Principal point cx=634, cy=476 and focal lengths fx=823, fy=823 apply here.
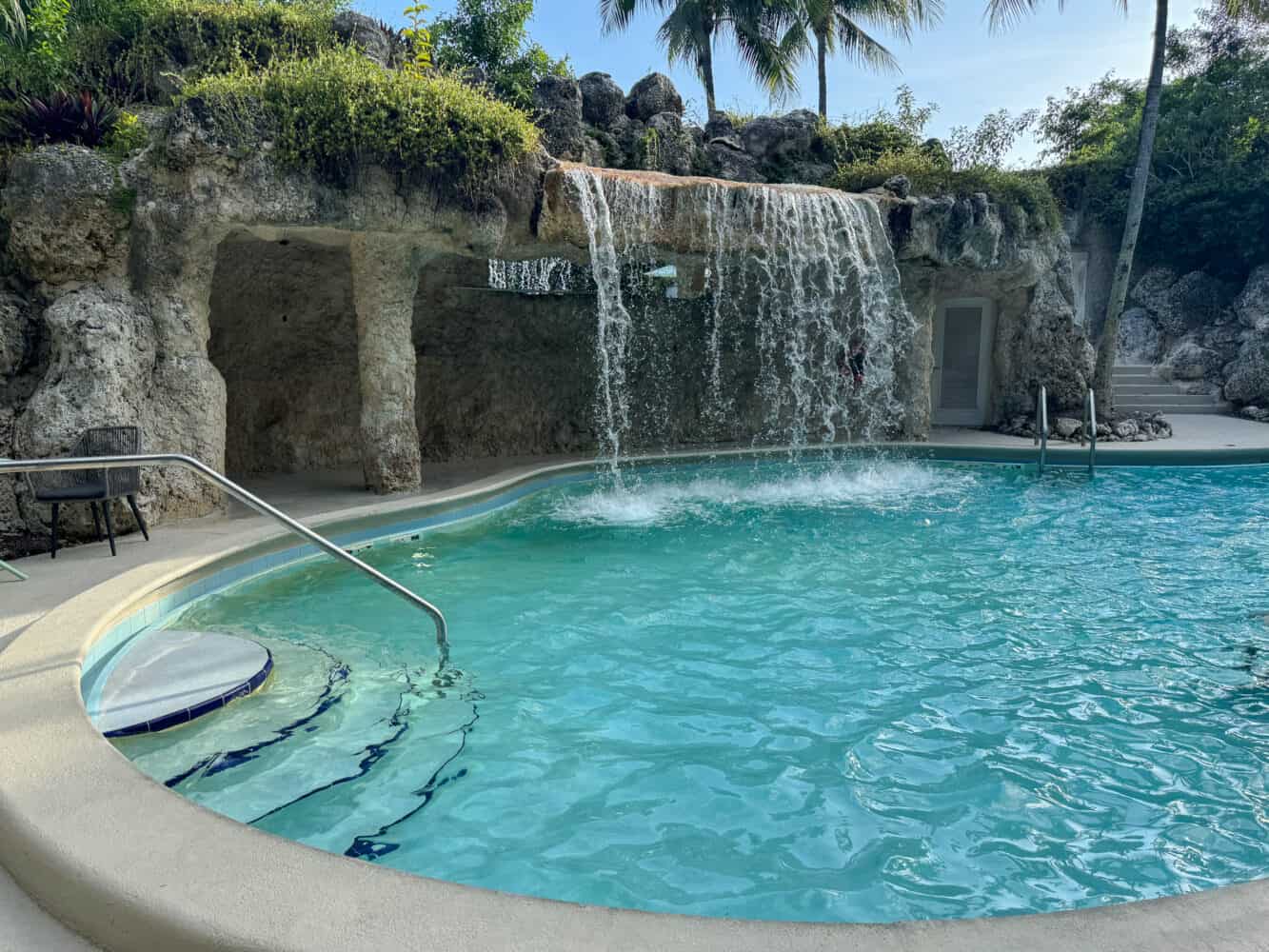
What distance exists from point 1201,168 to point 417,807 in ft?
74.0

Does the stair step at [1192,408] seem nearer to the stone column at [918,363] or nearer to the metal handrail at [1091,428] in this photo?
the metal handrail at [1091,428]

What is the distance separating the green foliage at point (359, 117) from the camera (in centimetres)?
733

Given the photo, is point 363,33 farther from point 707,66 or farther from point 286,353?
point 707,66

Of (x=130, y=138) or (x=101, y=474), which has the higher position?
(x=130, y=138)

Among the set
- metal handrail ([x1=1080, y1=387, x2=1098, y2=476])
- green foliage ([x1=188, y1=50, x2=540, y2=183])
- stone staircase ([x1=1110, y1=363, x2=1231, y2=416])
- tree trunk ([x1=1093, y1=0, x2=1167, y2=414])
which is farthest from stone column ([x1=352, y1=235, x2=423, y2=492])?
stone staircase ([x1=1110, y1=363, x2=1231, y2=416])

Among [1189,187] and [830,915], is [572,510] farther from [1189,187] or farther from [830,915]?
[1189,187]

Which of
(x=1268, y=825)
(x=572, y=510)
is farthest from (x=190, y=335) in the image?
(x=1268, y=825)

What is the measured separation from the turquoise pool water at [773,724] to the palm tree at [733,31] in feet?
57.7

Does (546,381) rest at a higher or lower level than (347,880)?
higher

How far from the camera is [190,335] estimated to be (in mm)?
7480

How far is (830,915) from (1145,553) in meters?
5.72

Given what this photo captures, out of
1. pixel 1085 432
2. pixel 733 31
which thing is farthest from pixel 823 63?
pixel 1085 432

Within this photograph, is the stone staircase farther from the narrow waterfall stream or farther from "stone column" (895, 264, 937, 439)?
the narrow waterfall stream

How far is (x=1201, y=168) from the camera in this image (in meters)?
18.9
